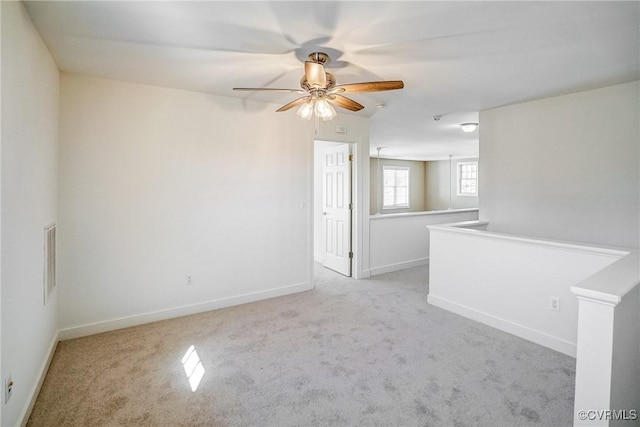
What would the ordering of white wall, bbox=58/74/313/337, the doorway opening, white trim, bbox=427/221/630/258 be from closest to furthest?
white trim, bbox=427/221/630/258
white wall, bbox=58/74/313/337
the doorway opening

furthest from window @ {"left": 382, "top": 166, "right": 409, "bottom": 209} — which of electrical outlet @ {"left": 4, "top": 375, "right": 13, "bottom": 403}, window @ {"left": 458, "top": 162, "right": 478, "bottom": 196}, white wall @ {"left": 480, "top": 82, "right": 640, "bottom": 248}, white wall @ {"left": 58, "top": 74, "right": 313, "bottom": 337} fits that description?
electrical outlet @ {"left": 4, "top": 375, "right": 13, "bottom": 403}

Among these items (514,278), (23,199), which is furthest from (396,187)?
(23,199)

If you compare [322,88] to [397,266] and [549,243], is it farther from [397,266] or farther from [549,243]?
[397,266]

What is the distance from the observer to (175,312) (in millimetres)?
3328

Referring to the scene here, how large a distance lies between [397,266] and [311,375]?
3.27 m

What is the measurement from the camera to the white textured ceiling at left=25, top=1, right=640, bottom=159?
6.07 feet

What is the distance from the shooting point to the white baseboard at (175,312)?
2908 millimetres

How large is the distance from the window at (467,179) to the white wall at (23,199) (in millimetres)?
10345

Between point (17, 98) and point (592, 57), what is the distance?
3988 mm

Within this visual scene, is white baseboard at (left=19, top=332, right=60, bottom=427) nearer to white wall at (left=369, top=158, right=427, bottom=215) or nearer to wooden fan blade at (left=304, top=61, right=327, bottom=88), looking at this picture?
wooden fan blade at (left=304, top=61, right=327, bottom=88)

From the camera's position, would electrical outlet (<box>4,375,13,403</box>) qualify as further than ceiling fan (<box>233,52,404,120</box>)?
No

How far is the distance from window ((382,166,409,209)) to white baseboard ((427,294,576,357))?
7.33 metres

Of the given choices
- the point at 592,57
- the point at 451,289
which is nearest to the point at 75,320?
the point at 451,289

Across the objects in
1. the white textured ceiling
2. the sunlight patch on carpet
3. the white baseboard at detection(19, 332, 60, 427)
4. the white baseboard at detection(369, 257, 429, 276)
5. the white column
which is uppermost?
the white textured ceiling
